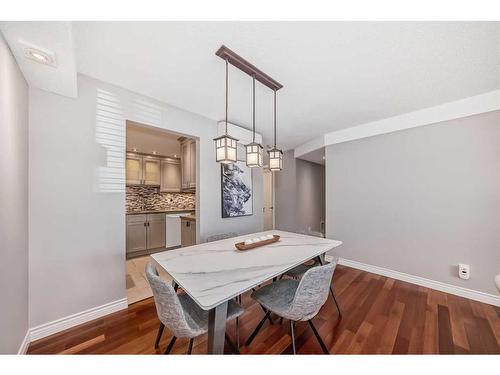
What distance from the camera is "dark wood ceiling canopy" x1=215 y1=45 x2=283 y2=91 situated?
146 centimetres

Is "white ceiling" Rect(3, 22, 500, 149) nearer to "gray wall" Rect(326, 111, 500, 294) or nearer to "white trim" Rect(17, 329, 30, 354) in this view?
"gray wall" Rect(326, 111, 500, 294)

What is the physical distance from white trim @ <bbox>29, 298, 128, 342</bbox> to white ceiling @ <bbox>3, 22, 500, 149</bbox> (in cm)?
222

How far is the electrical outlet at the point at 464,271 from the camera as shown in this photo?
2158 mm

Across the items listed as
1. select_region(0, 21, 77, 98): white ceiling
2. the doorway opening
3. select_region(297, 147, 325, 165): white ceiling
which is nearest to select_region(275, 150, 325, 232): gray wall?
select_region(297, 147, 325, 165): white ceiling

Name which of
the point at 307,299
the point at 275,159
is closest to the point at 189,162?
the point at 275,159

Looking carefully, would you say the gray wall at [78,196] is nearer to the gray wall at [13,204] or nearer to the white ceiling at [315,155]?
the gray wall at [13,204]

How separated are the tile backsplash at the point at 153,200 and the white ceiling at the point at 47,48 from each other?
2.99 metres

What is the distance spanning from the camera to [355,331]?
1605mm

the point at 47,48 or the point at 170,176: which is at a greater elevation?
the point at 47,48

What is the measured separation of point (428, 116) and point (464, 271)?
1.93 m

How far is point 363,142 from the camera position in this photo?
3020 millimetres

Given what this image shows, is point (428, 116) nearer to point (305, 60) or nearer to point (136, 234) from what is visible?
point (305, 60)

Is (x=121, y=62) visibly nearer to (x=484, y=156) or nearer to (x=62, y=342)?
(x=62, y=342)
